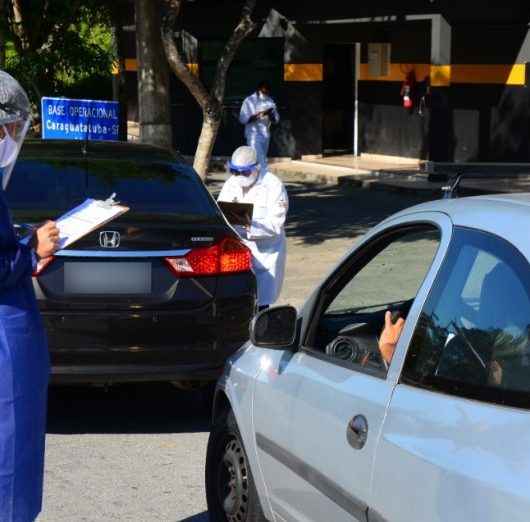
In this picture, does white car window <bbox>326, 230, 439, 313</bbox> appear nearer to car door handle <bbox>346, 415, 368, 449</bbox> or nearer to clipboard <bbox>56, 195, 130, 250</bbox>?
car door handle <bbox>346, 415, 368, 449</bbox>

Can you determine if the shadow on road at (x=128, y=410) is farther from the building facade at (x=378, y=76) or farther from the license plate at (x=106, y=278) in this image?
the building facade at (x=378, y=76)

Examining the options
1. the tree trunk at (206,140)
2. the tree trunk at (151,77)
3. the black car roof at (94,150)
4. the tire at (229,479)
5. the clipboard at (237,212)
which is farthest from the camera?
the tree trunk at (206,140)

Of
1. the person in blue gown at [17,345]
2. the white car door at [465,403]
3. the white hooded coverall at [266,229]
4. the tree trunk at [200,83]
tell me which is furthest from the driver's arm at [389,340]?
the tree trunk at [200,83]

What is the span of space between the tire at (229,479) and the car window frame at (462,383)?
1.42 metres

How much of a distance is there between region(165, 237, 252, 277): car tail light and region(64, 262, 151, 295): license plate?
0.57ft

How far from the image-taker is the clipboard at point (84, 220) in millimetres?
4250

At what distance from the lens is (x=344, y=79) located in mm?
26297

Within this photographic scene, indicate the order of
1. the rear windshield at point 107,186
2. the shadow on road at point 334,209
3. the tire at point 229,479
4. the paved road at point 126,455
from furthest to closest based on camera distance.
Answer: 1. the shadow on road at point 334,209
2. the rear windshield at point 107,186
3. the paved road at point 126,455
4. the tire at point 229,479

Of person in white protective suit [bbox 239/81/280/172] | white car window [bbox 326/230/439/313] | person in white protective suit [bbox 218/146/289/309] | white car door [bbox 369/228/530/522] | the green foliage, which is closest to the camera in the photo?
white car door [bbox 369/228/530/522]

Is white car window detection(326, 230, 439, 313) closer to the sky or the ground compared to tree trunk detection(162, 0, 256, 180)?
closer to the ground

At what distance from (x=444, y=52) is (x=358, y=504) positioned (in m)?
18.2

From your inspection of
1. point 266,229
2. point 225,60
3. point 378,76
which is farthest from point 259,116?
point 266,229

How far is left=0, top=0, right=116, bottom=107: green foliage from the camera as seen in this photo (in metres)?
20.0

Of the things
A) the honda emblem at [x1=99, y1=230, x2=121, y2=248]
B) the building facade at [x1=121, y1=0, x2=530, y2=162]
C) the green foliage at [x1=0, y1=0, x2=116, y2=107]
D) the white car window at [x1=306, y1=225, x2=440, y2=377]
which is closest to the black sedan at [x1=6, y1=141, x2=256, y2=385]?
the honda emblem at [x1=99, y1=230, x2=121, y2=248]
